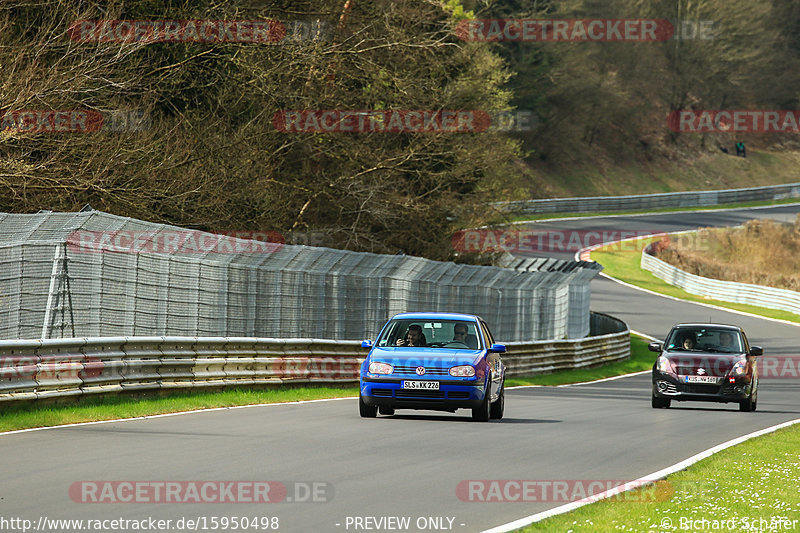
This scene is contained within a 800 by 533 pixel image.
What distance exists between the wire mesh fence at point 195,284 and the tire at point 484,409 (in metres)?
4.86

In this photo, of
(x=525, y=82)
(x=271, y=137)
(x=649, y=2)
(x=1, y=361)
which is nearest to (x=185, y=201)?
Answer: (x=271, y=137)

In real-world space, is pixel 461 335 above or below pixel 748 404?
above

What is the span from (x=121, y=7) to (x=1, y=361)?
1473 centimetres

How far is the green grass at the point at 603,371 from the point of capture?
31.4m

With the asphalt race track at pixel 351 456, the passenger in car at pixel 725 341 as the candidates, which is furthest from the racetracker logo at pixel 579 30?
the asphalt race track at pixel 351 456

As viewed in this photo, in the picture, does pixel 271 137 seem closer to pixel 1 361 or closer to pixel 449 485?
pixel 1 361

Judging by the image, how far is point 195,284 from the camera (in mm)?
19484

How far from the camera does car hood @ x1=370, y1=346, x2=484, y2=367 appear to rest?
54.3 feet

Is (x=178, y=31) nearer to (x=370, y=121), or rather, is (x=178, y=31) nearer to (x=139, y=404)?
(x=370, y=121)

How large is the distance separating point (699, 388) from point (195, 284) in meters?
8.55

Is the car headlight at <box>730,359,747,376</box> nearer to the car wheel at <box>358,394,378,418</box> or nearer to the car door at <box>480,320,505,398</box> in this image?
the car door at <box>480,320,505,398</box>

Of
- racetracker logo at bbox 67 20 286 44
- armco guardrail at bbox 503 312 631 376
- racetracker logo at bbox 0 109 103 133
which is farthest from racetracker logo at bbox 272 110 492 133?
racetracker logo at bbox 0 109 103 133

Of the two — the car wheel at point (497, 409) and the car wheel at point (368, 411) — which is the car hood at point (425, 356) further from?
the car wheel at point (497, 409)

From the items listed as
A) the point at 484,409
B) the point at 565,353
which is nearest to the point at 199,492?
the point at 484,409
